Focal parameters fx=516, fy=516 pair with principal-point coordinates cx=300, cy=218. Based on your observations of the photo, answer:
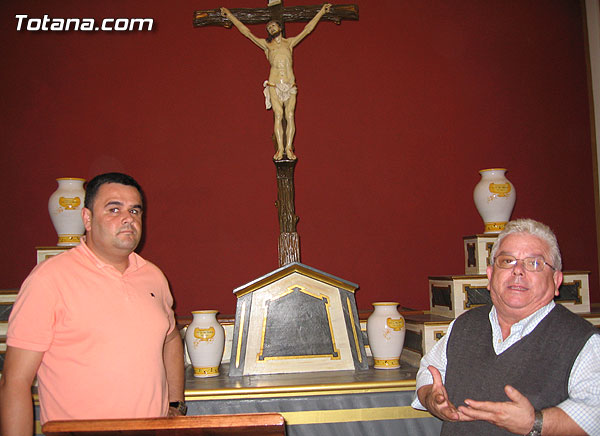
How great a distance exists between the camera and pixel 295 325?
2756 millimetres

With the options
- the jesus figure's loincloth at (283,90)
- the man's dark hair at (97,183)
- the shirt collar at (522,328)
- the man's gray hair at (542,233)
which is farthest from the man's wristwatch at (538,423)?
the jesus figure's loincloth at (283,90)

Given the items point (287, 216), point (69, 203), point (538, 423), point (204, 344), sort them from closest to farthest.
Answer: point (538, 423), point (204, 344), point (69, 203), point (287, 216)

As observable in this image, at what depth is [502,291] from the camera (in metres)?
1.62

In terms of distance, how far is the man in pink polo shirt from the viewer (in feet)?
4.98

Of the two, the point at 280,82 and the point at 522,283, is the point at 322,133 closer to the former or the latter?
the point at 280,82

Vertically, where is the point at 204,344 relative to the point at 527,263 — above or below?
below

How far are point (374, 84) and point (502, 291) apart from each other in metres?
2.30

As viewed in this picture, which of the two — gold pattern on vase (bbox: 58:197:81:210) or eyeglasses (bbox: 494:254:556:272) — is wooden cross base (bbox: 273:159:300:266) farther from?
eyeglasses (bbox: 494:254:556:272)

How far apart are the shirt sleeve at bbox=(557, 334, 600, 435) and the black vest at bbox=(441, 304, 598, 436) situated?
2 centimetres

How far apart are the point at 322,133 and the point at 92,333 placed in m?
2.32

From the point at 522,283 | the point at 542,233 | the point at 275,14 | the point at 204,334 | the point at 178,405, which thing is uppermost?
the point at 275,14

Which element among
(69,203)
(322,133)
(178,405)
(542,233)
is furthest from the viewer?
(322,133)

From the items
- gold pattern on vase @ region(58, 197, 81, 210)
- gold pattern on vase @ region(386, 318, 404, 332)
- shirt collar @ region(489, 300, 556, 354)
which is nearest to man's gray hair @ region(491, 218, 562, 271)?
shirt collar @ region(489, 300, 556, 354)

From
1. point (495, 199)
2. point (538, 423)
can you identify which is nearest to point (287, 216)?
point (495, 199)
